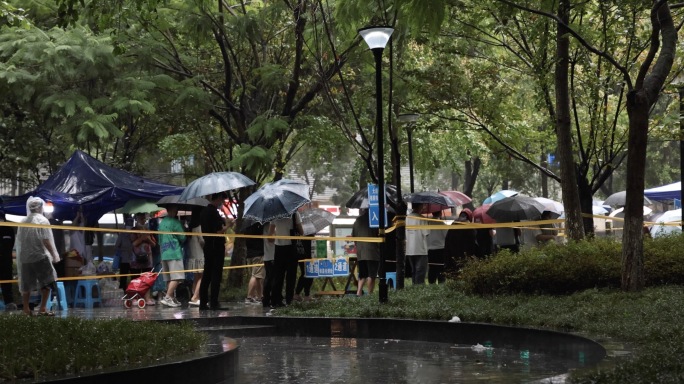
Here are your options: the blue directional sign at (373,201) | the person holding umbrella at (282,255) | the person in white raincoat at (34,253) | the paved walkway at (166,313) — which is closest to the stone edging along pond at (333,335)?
the paved walkway at (166,313)

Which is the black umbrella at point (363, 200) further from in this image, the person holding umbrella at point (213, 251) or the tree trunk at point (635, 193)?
the tree trunk at point (635, 193)

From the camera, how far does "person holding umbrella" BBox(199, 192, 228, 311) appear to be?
17.9 m

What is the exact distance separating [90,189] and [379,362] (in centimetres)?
1299

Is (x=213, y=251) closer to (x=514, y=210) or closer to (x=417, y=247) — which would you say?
(x=417, y=247)

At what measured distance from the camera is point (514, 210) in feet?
77.0

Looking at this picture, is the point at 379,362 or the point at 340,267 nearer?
the point at 379,362

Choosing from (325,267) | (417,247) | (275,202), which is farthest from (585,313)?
(325,267)

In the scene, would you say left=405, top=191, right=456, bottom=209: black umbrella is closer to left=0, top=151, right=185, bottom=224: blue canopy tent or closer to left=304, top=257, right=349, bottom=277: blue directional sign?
left=304, top=257, right=349, bottom=277: blue directional sign

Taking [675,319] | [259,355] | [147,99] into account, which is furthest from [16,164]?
[675,319]

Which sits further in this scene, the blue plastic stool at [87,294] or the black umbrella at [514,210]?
the black umbrella at [514,210]

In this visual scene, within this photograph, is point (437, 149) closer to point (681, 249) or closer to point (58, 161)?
point (58, 161)

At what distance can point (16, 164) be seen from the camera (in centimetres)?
2989

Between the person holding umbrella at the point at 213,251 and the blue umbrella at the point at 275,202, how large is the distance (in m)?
0.50

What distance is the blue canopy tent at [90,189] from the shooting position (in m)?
23.0
